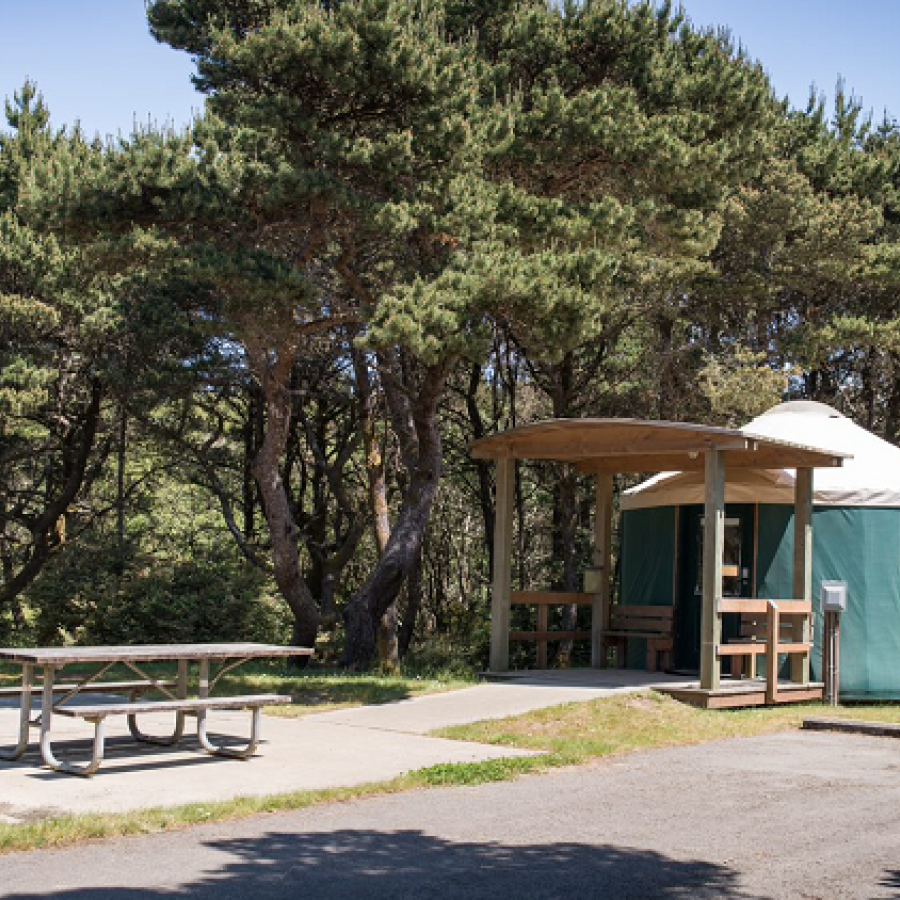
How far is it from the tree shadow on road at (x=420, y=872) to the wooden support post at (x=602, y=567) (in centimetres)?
825

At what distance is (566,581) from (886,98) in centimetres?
1170

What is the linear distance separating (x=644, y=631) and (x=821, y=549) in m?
2.14

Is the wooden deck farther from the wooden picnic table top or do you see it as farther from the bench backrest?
the wooden picnic table top

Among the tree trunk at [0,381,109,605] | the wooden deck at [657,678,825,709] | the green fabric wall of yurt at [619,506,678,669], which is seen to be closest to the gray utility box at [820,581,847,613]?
the wooden deck at [657,678,825,709]

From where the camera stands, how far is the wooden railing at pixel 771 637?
38.1 ft

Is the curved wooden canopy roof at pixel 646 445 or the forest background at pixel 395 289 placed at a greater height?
the forest background at pixel 395 289

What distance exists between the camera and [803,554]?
12.4 meters

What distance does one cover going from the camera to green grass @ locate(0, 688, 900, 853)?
563 cm

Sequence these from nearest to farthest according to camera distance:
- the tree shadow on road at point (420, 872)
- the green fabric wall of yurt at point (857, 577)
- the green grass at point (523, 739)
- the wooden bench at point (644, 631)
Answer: the tree shadow on road at point (420, 872) < the green grass at point (523, 739) < the green fabric wall of yurt at point (857, 577) < the wooden bench at point (644, 631)

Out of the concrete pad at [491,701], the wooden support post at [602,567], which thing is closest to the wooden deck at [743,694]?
the concrete pad at [491,701]

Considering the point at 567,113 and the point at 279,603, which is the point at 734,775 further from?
the point at 279,603

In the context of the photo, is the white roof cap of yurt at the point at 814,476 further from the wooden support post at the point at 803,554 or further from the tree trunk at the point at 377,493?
the tree trunk at the point at 377,493

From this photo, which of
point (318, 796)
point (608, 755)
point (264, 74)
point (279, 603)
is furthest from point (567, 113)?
point (279, 603)

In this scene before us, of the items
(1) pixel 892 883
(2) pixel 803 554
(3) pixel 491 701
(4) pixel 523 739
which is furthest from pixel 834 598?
(1) pixel 892 883
